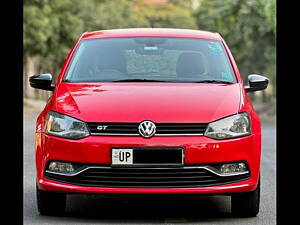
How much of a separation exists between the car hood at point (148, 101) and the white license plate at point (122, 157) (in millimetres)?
261

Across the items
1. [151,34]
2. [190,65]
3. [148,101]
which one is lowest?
[148,101]

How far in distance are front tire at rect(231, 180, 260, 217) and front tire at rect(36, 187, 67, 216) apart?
141cm

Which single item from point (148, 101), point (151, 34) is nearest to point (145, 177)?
point (148, 101)

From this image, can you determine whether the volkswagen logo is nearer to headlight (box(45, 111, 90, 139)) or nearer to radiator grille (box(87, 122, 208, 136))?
radiator grille (box(87, 122, 208, 136))

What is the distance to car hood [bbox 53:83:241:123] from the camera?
23.6 feet

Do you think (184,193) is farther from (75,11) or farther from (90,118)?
(75,11)

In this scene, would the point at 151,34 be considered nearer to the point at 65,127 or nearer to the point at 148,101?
the point at 148,101

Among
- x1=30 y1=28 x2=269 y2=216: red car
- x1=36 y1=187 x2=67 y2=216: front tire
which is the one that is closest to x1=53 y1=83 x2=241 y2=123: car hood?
x1=30 y1=28 x2=269 y2=216: red car

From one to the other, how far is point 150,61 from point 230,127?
1.54 meters

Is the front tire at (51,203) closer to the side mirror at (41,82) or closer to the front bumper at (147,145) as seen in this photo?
the front bumper at (147,145)

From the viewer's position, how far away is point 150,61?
852 centimetres

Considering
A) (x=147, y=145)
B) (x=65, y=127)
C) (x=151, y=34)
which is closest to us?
(x=147, y=145)

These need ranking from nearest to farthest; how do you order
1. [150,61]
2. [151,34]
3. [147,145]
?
[147,145] → [150,61] → [151,34]
